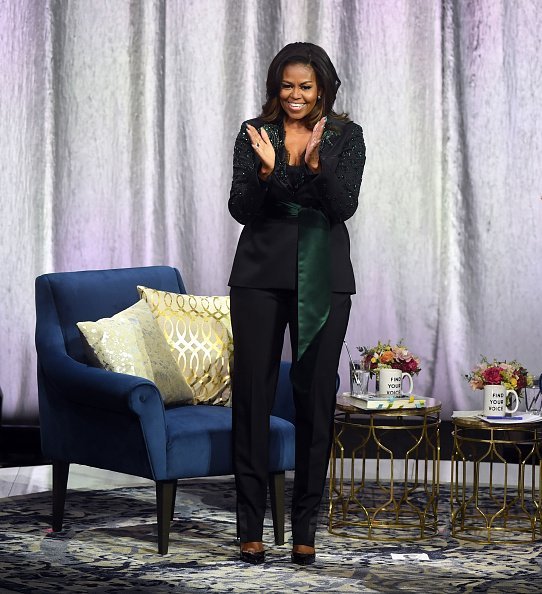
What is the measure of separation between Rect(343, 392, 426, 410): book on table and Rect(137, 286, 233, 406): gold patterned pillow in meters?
0.49

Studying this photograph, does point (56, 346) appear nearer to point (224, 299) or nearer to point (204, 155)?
point (224, 299)

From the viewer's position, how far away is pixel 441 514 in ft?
15.0

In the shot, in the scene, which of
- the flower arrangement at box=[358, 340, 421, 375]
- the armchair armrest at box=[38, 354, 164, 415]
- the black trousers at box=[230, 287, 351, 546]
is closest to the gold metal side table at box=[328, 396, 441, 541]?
the flower arrangement at box=[358, 340, 421, 375]

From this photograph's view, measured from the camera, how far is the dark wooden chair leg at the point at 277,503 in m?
4.01

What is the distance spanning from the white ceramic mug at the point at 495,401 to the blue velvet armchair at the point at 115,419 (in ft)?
2.22

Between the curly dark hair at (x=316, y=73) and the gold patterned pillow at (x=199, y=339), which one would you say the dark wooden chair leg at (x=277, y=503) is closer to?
the gold patterned pillow at (x=199, y=339)

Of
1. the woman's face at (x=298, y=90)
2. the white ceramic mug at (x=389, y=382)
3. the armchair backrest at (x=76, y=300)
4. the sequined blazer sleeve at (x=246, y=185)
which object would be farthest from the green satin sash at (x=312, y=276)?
the armchair backrest at (x=76, y=300)

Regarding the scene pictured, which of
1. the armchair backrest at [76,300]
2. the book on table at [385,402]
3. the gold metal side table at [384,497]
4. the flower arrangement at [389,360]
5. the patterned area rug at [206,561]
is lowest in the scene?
the patterned area rug at [206,561]

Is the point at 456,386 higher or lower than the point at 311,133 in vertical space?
lower

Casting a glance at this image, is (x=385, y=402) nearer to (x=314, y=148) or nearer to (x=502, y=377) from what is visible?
(x=502, y=377)

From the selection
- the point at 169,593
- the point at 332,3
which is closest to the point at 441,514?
the point at 169,593

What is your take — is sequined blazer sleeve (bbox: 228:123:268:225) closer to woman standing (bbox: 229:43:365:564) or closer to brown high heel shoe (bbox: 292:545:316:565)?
woman standing (bbox: 229:43:365:564)

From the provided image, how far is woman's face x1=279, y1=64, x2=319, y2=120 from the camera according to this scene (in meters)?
3.56

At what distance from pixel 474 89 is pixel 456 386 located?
4.63 feet
